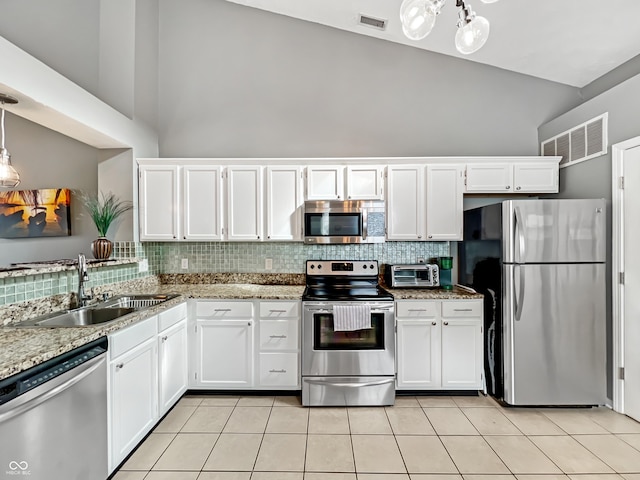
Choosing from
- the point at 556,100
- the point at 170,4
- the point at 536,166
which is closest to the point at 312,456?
the point at 536,166

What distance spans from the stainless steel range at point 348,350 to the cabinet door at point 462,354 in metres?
0.52

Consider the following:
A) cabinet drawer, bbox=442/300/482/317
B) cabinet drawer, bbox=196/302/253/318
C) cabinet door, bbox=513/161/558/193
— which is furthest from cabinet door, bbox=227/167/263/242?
cabinet door, bbox=513/161/558/193

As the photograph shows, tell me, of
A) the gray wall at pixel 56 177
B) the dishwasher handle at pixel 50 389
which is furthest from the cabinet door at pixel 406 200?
the gray wall at pixel 56 177

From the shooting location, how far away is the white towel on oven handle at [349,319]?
112 inches

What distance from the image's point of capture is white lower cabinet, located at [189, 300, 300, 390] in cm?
299

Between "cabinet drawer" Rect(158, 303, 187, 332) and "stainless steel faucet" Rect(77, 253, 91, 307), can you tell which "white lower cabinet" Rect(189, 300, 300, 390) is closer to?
"cabinet drawer" Rect(158, 303, 187, 332)

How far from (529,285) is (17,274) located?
3680 mm

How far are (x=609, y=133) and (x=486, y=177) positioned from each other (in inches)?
38.7

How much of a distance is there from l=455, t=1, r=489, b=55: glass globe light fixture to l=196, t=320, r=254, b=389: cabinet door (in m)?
2.57

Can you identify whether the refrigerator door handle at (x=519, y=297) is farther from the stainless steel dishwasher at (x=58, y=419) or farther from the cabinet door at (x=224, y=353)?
the stainless steel dishwasher at (x=58, y=419)

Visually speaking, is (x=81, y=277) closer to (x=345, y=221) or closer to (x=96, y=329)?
(x=96, y=329)

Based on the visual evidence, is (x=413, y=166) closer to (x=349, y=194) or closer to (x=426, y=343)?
(x=349, y=194)

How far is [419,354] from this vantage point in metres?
3.00

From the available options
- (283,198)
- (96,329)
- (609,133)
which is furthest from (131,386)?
(609,133)
